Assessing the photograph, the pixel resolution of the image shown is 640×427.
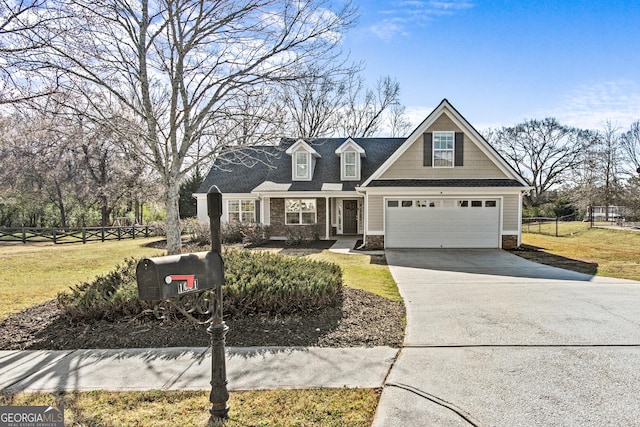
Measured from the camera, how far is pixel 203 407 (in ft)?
11.0

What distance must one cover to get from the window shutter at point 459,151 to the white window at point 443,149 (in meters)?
0.21

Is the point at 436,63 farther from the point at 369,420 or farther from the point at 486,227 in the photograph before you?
the point at 369,420

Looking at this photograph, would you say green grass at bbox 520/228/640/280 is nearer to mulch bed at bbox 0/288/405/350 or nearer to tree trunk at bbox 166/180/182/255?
mulch bed at bbox 0/288/405/350

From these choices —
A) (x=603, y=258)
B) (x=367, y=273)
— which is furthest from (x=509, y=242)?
(x=367, y=273)

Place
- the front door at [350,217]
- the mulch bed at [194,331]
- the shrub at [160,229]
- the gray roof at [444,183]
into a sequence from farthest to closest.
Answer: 1. the shrub at [160,229]
2. the front door at [350,217]
3. the gray roof at [444,183]
4. the mulch bed at [194,331]

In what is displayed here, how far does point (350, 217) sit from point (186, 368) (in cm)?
1750

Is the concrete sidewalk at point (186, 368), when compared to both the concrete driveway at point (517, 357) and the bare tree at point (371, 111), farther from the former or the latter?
the bare tree at point (371, 111)

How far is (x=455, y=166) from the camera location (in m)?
16.3

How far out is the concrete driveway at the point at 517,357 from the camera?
324cm

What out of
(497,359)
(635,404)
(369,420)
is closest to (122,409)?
(369,420)

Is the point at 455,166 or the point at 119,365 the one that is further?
the point at 455,166

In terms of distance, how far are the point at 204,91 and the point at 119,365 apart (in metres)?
5.52

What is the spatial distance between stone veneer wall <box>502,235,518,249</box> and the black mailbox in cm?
1555

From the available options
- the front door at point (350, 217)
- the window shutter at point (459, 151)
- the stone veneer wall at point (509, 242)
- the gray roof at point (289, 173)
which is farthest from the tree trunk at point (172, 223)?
the front door at point (350, 217)
